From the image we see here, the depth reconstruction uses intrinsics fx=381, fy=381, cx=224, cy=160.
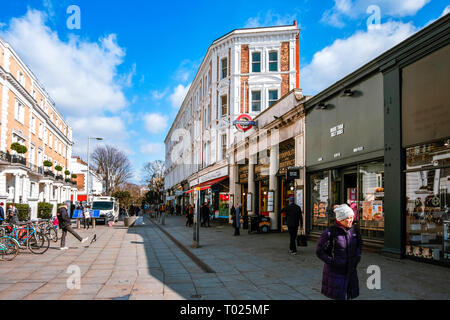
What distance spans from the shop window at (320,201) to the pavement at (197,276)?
2.68 metres

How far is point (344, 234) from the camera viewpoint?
4277 mm

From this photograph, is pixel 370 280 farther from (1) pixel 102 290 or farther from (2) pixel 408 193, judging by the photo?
(1) pixel 102 290

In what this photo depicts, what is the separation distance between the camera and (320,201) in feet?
48.9

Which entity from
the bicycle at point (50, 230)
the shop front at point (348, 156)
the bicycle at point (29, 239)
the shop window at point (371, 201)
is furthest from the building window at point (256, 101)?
the bicycle at point (29, 239)

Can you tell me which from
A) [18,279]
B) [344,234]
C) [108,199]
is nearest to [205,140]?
[108,199]

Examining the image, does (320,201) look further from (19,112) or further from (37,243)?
(19,112)

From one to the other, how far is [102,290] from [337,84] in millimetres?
10285

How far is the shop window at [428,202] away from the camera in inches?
344

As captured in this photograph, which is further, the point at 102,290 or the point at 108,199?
the point at 108,199

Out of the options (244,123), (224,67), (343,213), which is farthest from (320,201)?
(224,67)

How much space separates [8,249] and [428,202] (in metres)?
11.2

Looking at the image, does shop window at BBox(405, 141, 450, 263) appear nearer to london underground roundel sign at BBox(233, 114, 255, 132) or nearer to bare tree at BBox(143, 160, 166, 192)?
london underground roundel sign at BBox(233, 114, 255, 132)

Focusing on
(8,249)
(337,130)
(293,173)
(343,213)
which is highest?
(337,130)
